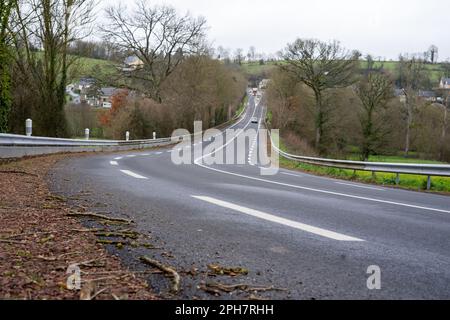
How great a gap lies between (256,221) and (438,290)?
2696 millimetres

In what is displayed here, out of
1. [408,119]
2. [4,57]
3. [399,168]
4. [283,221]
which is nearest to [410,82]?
[408,119]

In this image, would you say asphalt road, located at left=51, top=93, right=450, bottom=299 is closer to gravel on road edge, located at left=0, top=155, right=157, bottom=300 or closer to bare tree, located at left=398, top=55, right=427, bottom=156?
gravel on road edge, located at left=0, top=155, right=157, bottom=300

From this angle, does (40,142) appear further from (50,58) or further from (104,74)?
(104,74)

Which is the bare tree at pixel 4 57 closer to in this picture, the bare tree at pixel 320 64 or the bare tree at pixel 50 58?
the bare tree at pixel 50 58

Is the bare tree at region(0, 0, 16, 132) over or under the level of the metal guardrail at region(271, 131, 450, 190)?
over

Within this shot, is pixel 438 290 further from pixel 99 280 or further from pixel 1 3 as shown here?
pixel 1 3

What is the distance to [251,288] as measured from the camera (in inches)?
117

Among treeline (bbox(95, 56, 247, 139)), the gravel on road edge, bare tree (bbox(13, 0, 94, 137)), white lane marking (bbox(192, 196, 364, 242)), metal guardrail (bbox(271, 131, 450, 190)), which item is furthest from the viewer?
treeline (bbox(95, 56, 247, 139))

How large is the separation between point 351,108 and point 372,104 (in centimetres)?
519

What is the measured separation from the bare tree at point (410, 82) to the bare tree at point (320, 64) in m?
12.9

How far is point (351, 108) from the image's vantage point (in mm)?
53031

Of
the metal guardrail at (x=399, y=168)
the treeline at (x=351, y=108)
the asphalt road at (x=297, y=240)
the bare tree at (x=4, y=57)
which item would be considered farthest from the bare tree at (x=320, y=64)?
the asphalt road at (x=297, y=240)

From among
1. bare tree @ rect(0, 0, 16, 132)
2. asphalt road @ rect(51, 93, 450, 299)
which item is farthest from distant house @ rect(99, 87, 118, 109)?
asphalt road @ rect(51, 93, 450, 299)

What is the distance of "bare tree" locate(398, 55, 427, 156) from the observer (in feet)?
176
